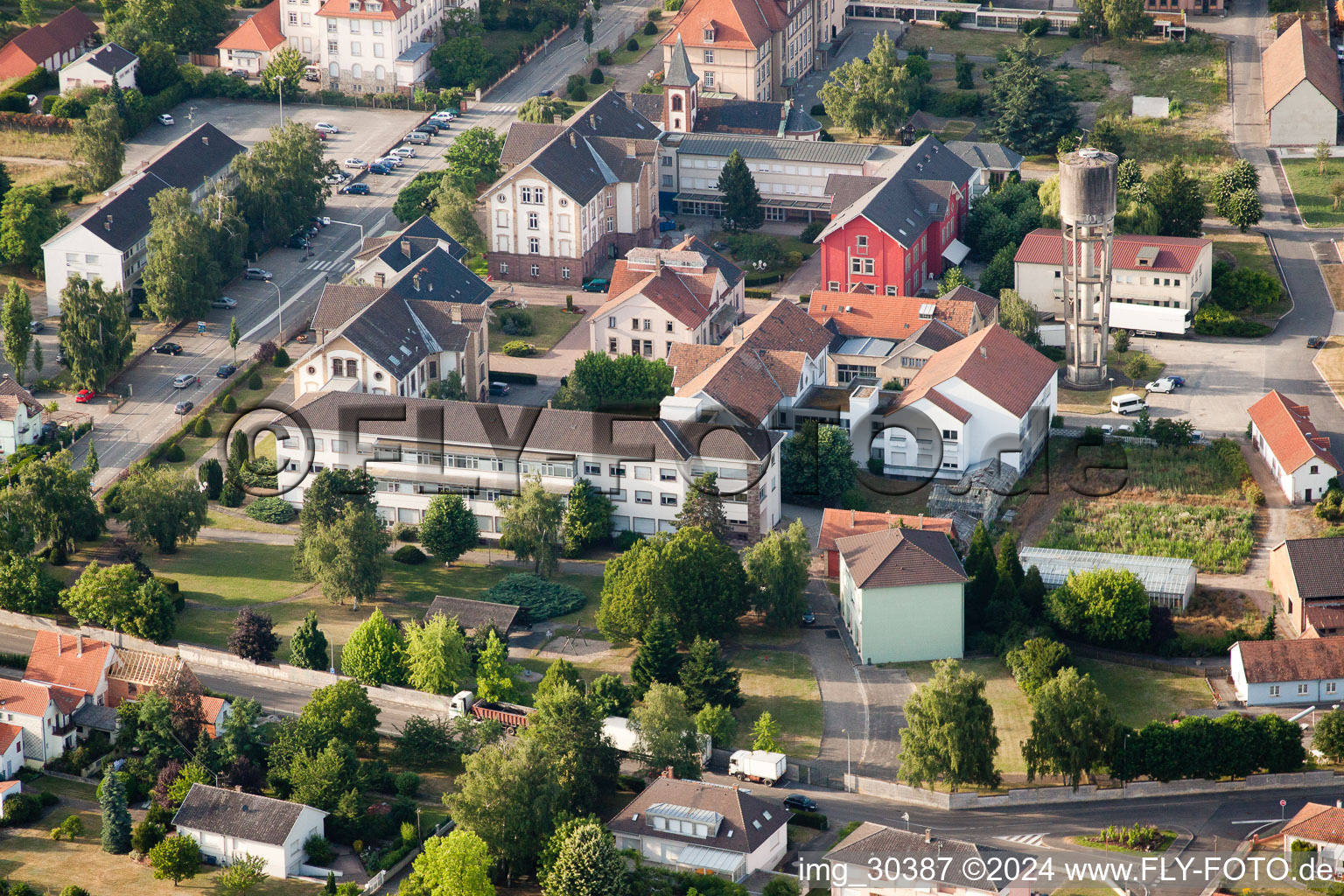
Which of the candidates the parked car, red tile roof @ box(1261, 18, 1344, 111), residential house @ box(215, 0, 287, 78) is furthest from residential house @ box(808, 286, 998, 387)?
residential house @ box(215, 0, 287, 78)

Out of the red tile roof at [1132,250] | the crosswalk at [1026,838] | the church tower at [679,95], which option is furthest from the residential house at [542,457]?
the church tower at [679,95]

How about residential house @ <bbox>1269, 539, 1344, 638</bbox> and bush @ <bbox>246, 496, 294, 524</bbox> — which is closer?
residential house @ <bbox>1269, 539, 1344, 638</bbox>

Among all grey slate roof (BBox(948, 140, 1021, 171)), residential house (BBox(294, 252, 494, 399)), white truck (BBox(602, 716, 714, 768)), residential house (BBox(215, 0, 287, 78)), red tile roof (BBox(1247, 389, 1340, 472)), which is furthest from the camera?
residential house (BBox(215, 0, 287, 78))

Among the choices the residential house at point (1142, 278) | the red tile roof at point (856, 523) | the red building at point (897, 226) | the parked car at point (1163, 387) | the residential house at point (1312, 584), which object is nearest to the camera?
the residential house at point (1312, 584)

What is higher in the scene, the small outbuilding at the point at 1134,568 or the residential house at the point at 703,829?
the small outbuilding at the point at 1134,568

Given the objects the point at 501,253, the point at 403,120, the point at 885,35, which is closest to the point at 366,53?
the point at 403,120

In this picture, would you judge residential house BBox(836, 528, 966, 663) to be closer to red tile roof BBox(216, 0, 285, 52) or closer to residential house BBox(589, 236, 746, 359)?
residential house BBox(589, 236, 746, 359)

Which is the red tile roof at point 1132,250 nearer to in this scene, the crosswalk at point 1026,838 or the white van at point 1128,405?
the white van at point 1128,405
